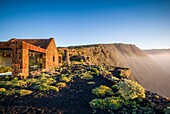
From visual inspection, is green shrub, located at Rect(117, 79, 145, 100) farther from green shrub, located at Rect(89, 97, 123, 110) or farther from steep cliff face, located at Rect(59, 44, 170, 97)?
steep cliff face, located at Rect(59, 44, 170, 97)

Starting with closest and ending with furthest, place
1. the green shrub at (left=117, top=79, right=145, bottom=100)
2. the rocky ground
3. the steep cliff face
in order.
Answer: the rocky ground < the green shrub at (left=117, top=79, right=145, bottom=100) < the steep cliff face

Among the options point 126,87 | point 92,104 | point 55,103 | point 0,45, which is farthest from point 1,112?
point 0,45

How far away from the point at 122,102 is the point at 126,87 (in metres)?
1.24

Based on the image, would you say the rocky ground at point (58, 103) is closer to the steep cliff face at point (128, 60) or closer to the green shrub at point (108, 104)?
the green shrub at point (108, 104)

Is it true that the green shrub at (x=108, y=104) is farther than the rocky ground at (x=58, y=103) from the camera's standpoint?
Yes

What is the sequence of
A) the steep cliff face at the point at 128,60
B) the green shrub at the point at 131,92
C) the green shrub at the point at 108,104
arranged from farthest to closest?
the steep cliff face at the point at 128,60 → the green shrub at the point at 131,92 → the green shrub at the point at 108,104

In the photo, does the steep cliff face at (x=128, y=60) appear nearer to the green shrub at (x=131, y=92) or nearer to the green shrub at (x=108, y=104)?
the green shrub at (x=131, y=92)

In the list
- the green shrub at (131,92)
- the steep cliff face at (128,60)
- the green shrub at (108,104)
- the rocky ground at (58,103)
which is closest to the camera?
the rocky ground at (58,103)

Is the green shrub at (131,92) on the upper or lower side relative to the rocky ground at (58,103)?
upper

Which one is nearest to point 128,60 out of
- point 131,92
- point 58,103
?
point 131,92

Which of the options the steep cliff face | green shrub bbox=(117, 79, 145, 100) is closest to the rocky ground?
green shrub bbox=(117, 79, 145, 100)

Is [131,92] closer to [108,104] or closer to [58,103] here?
[108,104]

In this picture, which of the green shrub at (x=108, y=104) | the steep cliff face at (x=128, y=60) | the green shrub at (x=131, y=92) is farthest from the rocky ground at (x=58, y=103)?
the steep cliff face at (x=128, y=60)

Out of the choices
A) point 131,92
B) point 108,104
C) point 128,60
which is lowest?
point 108,104
